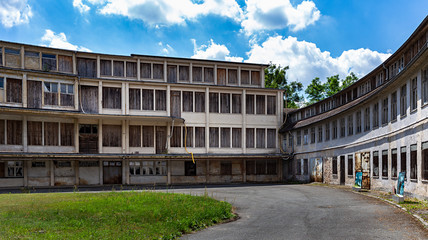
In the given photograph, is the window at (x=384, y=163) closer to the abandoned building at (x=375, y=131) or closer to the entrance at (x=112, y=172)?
the abandoned building at (x=375, y=131)

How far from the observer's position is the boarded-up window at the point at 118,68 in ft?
120

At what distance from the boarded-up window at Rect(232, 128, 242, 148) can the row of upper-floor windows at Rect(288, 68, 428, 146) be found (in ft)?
20.1

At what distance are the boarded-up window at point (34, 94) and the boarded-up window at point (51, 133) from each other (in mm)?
1914

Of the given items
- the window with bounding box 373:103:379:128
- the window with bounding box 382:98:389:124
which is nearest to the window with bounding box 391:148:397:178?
the window with bounding box 382:98:389:124

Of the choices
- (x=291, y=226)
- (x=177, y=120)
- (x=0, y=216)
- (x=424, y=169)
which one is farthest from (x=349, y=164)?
(x=0, y=216)

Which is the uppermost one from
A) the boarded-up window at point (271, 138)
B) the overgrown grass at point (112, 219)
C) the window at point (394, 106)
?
the window at point (394, 106)

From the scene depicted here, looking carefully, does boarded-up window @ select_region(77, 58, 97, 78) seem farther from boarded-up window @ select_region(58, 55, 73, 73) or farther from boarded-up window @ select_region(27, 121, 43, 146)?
boarded-up window @ select_region(27, 121, 43, 146)

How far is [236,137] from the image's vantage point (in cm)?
3875

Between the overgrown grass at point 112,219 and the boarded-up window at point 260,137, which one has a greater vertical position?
the boarded-up window at point 260,137

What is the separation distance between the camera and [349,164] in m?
28.5

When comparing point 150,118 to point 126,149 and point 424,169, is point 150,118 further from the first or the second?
point 424,169

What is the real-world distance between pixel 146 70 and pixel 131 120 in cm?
571

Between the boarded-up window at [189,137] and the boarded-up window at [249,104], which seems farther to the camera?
the boarded-up window at [249,104]

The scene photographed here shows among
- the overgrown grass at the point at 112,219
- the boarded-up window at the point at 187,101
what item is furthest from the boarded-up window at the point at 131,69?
the overgrown grass at the point at 112,219
